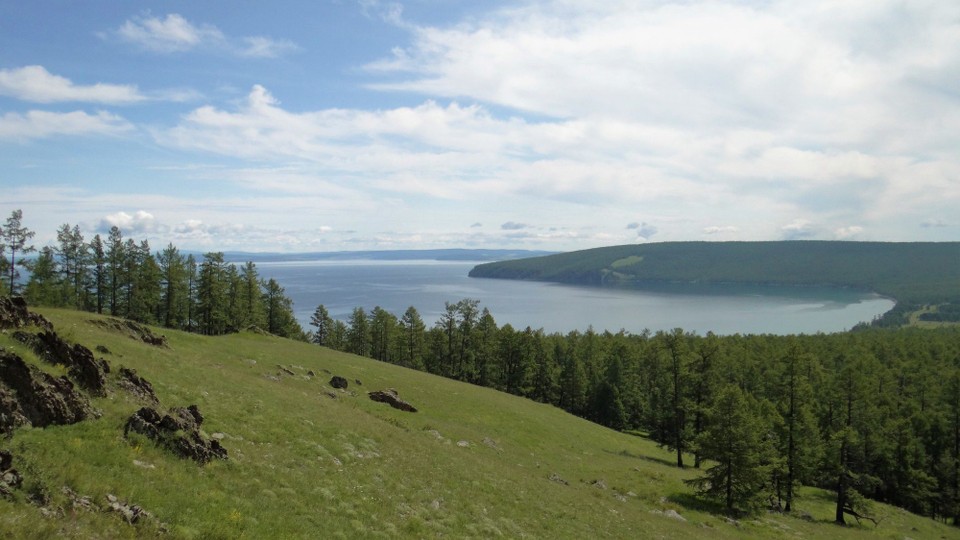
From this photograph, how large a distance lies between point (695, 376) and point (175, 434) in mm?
48490

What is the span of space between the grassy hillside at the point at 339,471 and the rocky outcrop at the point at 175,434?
420 mm

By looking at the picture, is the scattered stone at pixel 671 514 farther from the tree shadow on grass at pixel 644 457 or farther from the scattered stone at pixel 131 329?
the scattered stone at pixel 131 329

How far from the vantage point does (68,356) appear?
642 inches

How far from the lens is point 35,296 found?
65.6 meters

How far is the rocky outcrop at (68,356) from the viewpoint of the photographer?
53.0ft

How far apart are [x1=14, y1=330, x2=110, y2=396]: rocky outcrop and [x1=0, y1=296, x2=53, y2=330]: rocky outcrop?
3.52ft

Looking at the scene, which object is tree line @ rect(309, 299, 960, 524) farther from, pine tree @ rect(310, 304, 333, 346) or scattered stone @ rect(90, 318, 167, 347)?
scattered stone @ rect(90, 318, 167, 347)

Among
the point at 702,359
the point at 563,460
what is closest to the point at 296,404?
the point at 563,460

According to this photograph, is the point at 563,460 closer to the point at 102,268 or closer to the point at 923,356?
the point at 102,268

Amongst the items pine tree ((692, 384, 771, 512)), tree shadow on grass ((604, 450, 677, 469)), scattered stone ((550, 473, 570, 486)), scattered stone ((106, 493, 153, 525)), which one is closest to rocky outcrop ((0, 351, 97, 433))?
scattered stone ((106, 493, 153, 525))

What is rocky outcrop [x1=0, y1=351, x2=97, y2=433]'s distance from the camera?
12.8 meters

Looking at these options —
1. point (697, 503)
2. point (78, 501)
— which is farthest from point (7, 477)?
point (697, 503)

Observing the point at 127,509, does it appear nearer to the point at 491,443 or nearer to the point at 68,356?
the point at 68,356

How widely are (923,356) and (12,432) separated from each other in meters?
136
